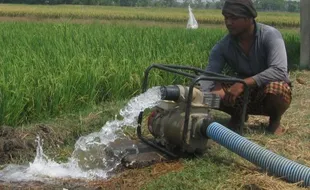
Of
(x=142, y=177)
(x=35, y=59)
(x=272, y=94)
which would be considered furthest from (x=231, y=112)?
(x=35, y=59)

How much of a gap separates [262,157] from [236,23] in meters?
1.19

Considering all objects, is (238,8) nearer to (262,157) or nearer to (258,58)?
(258,58)

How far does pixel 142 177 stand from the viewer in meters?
3.18

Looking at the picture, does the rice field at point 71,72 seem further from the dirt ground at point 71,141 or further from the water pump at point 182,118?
the water pump at point 182,118

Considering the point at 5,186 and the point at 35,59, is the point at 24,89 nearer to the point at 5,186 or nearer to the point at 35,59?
the point at 35,59

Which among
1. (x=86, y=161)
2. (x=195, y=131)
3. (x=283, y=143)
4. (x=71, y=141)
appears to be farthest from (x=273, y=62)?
(x=71, y=141)

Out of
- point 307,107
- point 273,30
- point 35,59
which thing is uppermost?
point 273,30

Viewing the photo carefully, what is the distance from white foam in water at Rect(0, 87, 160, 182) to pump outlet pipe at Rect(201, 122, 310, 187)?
47 centimetres

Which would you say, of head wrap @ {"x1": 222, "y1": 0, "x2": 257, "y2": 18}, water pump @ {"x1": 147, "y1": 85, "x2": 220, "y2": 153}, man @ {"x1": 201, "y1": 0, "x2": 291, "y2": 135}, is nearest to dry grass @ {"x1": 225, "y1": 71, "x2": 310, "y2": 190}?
man @ {"x1": 201, "y1": 0, "x2": 291, "y2": 135}

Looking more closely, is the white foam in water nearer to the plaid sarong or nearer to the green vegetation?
the green vegetation

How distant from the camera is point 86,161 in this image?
12.0ft

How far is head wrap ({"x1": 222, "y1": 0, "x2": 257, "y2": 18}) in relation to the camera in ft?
12.2

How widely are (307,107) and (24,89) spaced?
284 centimetres

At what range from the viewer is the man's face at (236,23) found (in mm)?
→ 3779
